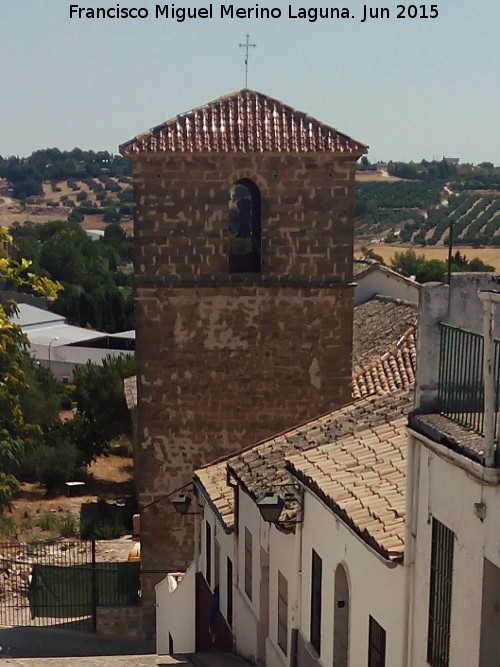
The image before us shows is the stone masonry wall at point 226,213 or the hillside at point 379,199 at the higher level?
the stone masonry wall at point 226,213

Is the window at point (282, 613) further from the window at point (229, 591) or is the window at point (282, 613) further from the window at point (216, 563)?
the window at point (216, 563)

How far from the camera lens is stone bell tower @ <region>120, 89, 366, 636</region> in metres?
16.8

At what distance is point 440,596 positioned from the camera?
730 centimetres

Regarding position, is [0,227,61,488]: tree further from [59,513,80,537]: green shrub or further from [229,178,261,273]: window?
[59,513,80,537]: green shrub

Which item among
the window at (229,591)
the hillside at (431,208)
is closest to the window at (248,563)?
the window at (229,591)

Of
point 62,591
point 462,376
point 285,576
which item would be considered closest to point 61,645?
point 62,591

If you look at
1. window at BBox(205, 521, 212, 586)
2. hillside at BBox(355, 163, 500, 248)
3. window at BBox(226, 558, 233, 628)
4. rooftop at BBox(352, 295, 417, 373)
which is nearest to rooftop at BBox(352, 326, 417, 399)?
rooftop at BBox(352, 295, 417, 373)

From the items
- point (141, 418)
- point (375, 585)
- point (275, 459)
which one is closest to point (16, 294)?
point (141, 418)

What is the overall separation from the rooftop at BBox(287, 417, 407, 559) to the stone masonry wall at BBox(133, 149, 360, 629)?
5.86 meters

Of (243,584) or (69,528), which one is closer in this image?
(243,584)

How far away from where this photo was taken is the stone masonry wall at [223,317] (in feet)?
55.3

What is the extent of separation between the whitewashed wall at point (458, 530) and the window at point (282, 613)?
351cm

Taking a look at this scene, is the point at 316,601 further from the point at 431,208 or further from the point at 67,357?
the point at 431,208

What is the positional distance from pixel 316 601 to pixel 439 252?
69639 mm
